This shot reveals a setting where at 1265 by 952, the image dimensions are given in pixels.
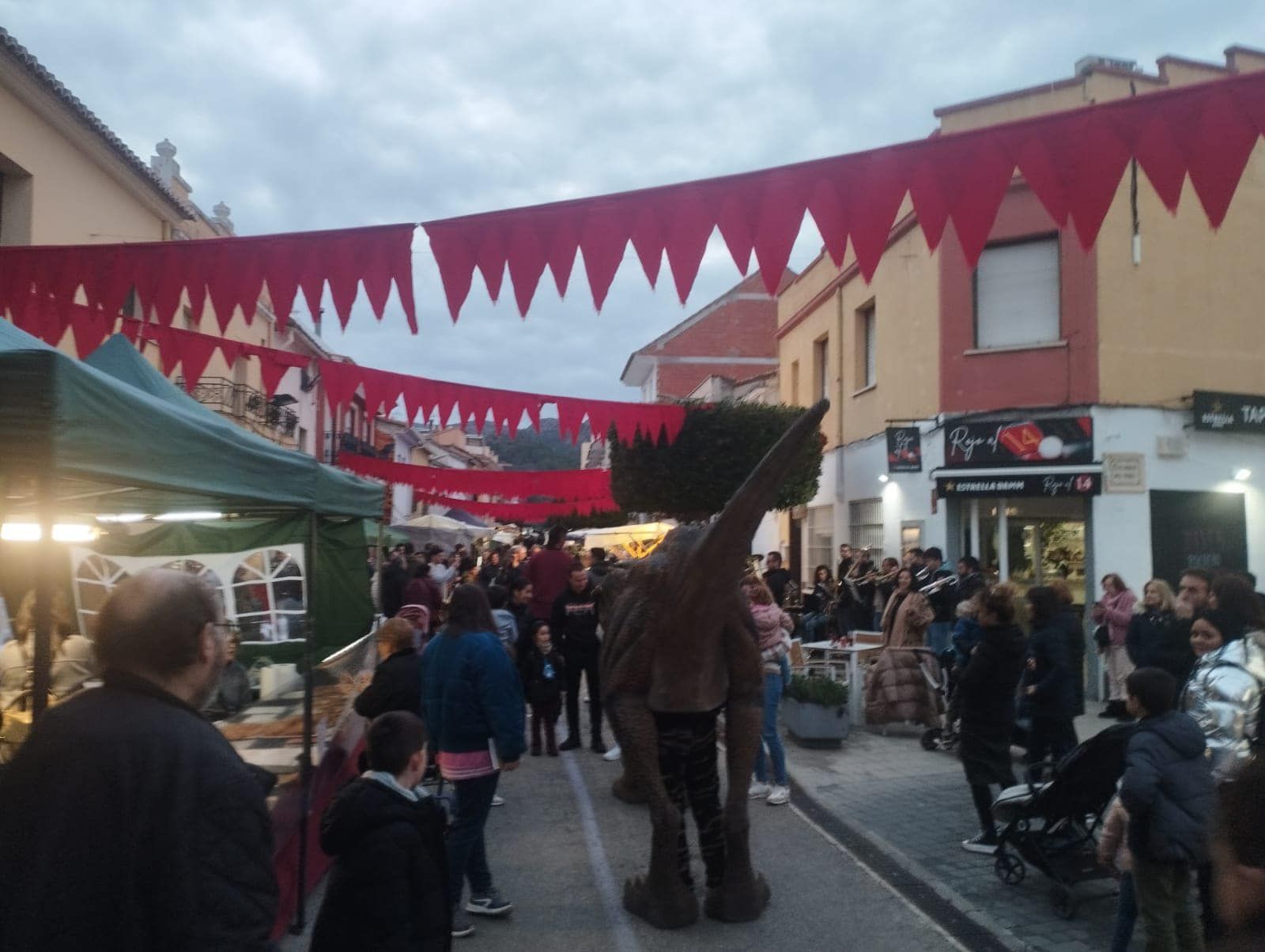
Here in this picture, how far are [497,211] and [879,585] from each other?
32.9 feet

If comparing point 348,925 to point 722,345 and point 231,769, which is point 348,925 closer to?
point 231,769

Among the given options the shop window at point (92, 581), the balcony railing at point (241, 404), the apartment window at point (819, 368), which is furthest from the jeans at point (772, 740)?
the balcony railing at point (241, 404)

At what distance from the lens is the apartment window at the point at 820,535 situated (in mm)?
18875

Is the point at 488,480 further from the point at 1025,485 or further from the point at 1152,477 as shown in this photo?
the point at 1152,477

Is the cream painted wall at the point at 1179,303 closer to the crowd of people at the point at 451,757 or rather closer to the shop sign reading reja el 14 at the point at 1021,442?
the shop sign reading reja el 14 at the point at 1021,442

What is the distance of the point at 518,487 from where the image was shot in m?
15.6

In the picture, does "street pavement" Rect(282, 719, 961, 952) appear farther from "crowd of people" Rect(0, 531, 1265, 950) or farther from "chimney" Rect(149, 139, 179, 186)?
"chimney" Rect(149, 139, 179, 186)

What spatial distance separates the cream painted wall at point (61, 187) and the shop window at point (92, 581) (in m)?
6.62

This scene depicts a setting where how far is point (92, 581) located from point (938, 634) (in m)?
8.53

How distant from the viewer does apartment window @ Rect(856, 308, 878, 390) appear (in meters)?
17.0

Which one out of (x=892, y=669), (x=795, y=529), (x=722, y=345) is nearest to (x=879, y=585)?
(x=892, y=669)

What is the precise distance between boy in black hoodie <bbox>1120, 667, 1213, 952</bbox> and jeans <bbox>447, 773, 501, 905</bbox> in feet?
9.58

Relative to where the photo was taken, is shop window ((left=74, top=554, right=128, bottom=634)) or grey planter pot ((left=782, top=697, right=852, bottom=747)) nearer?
shop window ((left=74, top=554, right=128, bottom=634))

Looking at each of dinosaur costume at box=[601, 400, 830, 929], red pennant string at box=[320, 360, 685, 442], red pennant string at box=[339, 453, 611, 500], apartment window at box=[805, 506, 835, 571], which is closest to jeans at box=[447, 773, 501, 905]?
dinosaur costume at box=[601, 400, 830, 929]
